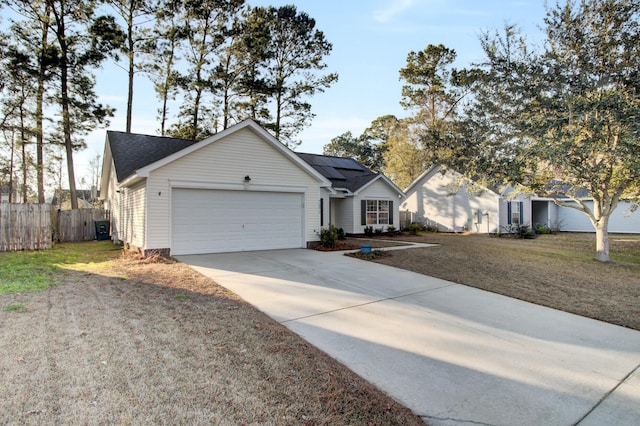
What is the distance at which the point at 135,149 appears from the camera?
49.6 feet

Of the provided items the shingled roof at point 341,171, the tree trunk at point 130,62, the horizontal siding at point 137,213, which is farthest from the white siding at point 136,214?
the tree trunk at point 130,62

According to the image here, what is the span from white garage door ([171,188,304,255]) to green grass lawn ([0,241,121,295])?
8.40 ft

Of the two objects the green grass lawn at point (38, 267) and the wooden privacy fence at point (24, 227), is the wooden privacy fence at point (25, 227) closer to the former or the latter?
the wooden privacy fence at point (24, 227)

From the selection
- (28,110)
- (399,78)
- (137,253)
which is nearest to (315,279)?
(137,253)

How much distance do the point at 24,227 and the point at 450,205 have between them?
22.4 meters

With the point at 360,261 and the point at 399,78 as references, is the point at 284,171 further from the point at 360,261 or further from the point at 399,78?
the point at 399,78

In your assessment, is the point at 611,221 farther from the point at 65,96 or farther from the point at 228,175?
the point at 65,96

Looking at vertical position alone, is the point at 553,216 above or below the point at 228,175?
below

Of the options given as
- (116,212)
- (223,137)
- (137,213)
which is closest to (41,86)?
(116,212)

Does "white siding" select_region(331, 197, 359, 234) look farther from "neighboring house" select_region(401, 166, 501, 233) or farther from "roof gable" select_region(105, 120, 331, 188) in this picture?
"roof gable" select_region(105, 120, 331, 188)

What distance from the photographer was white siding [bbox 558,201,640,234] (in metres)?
21.3

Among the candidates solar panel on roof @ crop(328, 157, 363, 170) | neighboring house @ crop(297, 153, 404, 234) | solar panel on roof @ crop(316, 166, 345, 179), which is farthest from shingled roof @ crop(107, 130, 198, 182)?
solar panel on roof @ crop(328, 157, 363, 170)

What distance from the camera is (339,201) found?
19.9m

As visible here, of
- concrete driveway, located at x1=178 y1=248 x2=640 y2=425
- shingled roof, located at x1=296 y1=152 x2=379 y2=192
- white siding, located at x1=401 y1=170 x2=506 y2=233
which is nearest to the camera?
concrete driveway, located at x1=178 y1=248 x2=640 y2=425
